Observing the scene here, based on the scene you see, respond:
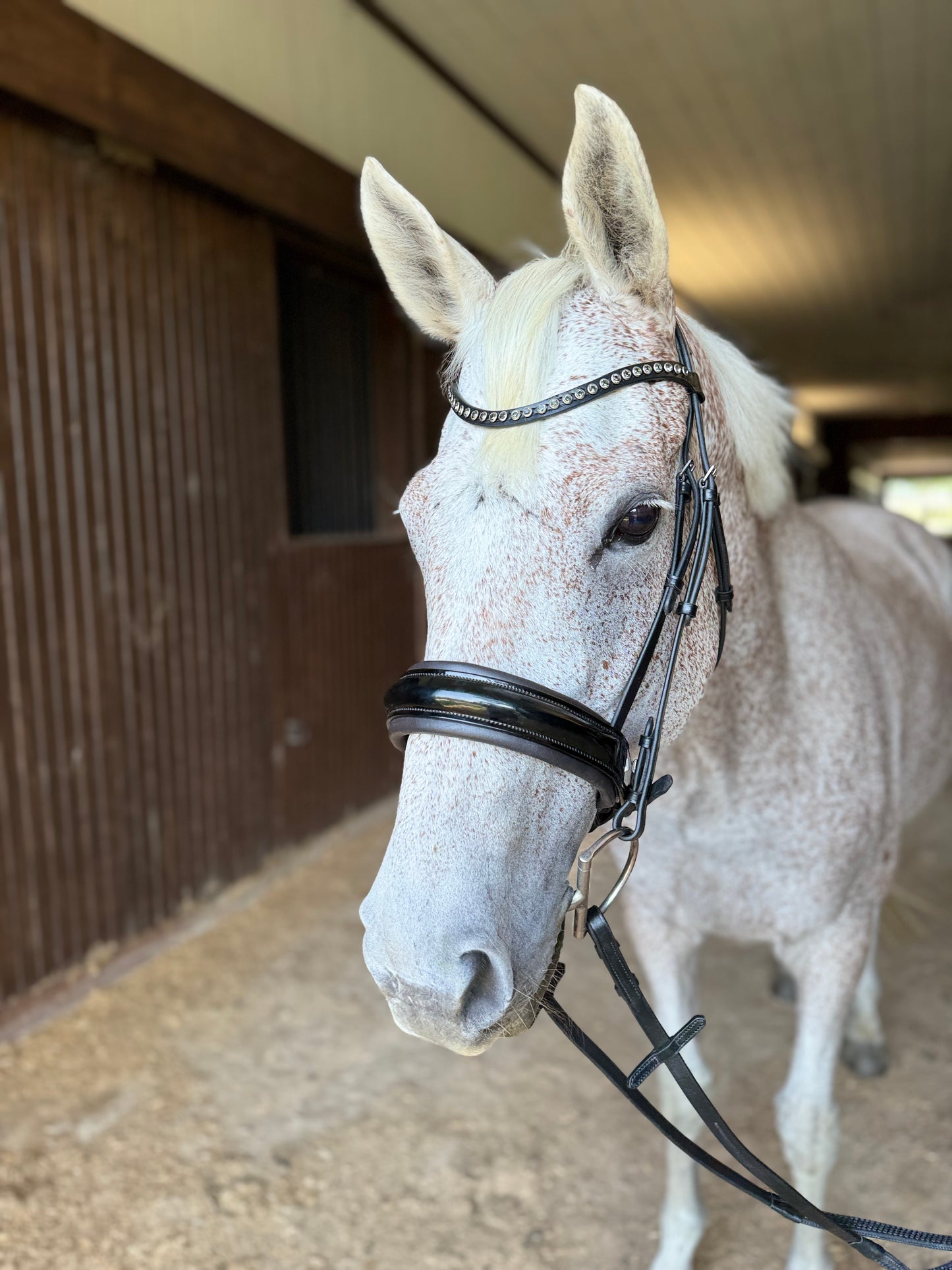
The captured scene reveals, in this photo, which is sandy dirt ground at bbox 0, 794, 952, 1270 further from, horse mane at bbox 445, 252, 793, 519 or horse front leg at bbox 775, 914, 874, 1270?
horse mane at bbox 445, 252, 793, 519

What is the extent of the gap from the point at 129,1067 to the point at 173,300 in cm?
258

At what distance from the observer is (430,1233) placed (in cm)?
187

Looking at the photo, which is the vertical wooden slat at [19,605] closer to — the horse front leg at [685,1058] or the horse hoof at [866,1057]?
the horse front leg at [685,1058]

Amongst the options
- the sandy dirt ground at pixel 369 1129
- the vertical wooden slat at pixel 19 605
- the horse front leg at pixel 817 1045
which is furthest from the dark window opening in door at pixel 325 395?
the horse front leg at pixel 817 1045

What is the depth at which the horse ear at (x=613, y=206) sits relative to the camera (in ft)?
3.19

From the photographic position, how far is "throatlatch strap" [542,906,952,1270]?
3.50 feet

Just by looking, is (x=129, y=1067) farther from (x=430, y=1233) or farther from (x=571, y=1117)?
(x=571, y=1117)

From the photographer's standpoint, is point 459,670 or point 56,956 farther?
point 56,956

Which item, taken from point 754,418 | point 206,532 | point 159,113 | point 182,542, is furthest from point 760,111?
point 754,418

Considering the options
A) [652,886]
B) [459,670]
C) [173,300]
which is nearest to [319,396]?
[173,300]

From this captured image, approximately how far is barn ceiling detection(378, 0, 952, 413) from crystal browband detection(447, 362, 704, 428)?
3.42 m

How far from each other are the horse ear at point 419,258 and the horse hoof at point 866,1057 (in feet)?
7.52

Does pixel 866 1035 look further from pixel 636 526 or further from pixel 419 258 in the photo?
pixel 419 258

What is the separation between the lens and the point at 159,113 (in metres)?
2.80
